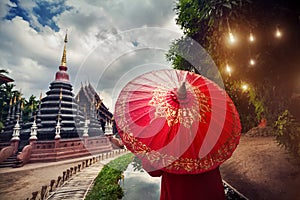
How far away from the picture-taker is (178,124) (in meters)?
1.41

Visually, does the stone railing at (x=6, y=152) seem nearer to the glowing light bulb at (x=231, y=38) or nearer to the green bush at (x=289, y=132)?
the glowing light bulb at (x=231, y=38)

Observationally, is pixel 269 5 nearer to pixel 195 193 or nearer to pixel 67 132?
pixel 195 193

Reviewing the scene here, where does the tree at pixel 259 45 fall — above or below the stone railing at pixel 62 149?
above

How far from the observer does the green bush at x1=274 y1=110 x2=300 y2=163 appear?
189 inches

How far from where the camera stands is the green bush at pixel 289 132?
15.8 ft

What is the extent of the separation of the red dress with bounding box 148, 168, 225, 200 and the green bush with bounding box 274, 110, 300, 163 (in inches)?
196

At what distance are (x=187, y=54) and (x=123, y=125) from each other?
7.96m

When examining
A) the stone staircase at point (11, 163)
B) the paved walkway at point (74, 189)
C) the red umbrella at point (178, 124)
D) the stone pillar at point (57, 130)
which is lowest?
the paved walkway at point (74, 189)

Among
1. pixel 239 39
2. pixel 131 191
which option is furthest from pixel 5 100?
pixel 239 39

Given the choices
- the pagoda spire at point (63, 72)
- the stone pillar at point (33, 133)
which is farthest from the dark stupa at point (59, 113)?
the stone pillar at point (33, 133)

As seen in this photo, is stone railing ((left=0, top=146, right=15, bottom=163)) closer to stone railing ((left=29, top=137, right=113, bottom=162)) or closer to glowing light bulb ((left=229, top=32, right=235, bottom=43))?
stone railing ((left=29, top=137, right=113, bottom=162))

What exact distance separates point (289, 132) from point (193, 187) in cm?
531

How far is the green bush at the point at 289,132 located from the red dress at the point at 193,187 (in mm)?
4983

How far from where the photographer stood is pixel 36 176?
9.41 m
